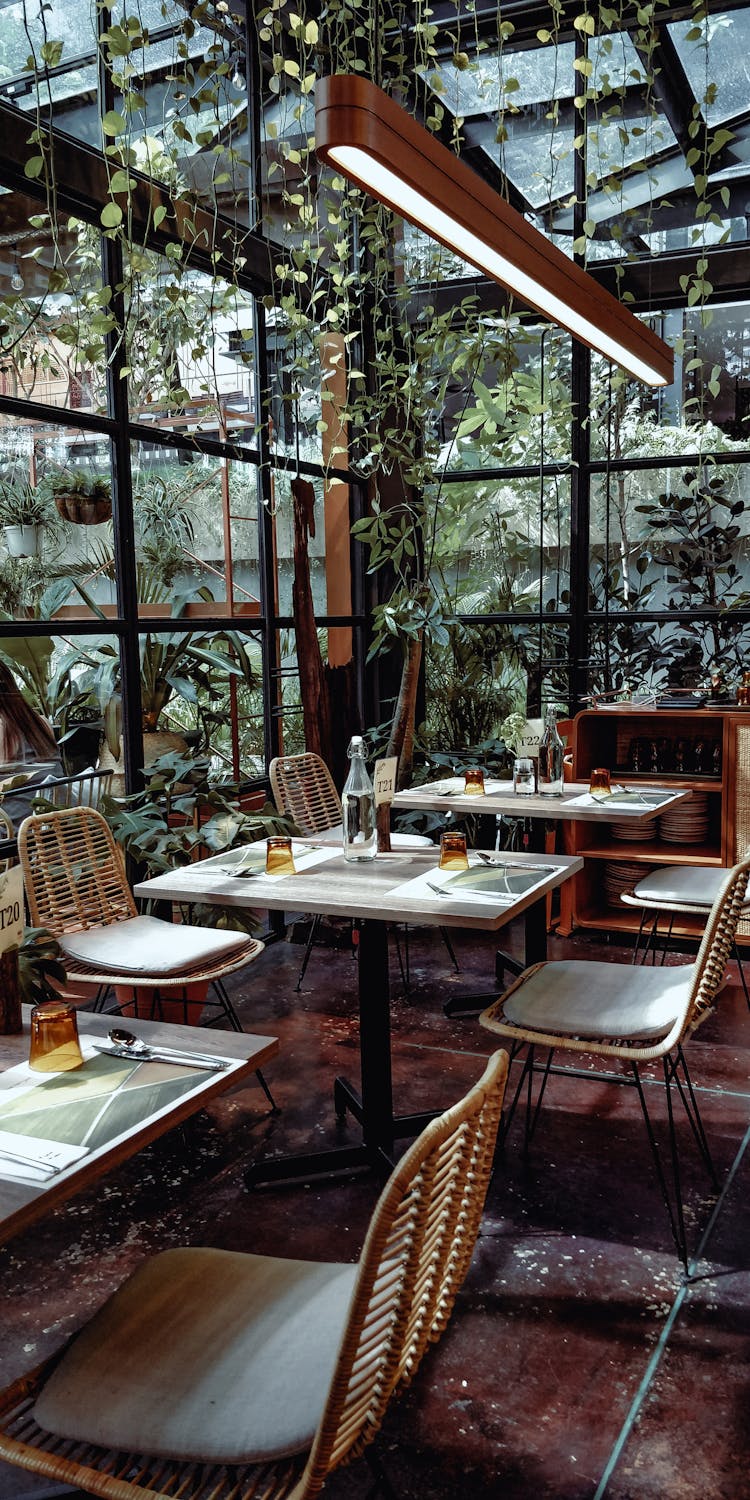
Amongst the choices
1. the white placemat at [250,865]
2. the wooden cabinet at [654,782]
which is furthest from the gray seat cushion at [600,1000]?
the wooden cabinet at [654,782]

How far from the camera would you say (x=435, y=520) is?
593 cm

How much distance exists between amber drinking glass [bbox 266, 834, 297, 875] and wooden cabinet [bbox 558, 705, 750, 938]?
225cm

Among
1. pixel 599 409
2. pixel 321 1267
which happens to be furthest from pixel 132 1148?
pixel 599 409

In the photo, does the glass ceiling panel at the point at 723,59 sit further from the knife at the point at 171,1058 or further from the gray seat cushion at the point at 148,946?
the knife at the point at 171,1058

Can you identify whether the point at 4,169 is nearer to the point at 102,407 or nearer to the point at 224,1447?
the point at 102,407

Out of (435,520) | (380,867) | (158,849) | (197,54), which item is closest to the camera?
(380,867)

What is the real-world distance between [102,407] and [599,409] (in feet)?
8.96

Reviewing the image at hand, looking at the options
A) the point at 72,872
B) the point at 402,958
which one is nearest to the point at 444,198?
the point at 72,872

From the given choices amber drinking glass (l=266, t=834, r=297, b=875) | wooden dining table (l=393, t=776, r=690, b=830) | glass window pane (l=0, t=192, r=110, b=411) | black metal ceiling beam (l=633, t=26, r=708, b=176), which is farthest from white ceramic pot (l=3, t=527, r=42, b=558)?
black metal ceiling beam (l=633, t=26, r=708, b=176)

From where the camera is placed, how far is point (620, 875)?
18.1 feet

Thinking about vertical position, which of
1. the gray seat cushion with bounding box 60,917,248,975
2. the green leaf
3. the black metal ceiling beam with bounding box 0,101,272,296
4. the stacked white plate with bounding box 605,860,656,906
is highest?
the black metal ceiling beam with bounding box 0,101,272,296

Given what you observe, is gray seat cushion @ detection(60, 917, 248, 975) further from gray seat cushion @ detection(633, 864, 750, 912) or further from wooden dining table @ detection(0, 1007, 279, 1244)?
gray seat cushion @ detection(633, 864, 750, 912)

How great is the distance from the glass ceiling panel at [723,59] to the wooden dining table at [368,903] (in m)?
3.97

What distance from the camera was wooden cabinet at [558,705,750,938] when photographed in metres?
5.09
